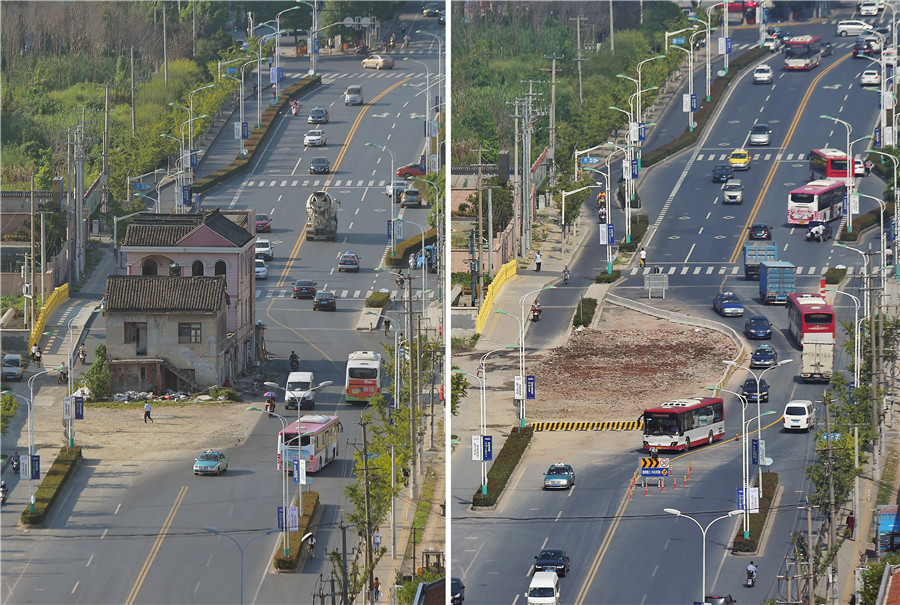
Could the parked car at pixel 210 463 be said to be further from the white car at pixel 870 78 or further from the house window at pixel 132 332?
the white car at pixel 870 78

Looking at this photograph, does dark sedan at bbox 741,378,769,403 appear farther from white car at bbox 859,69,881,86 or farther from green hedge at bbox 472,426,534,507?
white car at bbox 859,69,881,86

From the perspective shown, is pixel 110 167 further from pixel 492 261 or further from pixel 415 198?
pixel 492 261

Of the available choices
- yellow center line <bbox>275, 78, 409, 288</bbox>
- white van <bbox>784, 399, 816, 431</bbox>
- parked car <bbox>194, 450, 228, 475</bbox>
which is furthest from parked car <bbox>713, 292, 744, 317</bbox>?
parked car <bbox>194, 450, 228, 475</bbox>

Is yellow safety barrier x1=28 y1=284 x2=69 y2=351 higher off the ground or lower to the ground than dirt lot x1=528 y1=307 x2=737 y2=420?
higher

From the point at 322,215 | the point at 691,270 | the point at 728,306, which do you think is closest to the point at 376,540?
the point at 322,215

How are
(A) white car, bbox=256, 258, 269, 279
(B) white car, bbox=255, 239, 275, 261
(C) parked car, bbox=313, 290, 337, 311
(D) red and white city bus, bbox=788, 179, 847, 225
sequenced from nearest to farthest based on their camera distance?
(B) white car, bbox=255, 239, 275, 261 → (A) white car, bbox=256, 258, 269, 279 → (C) parked car, bbox=313, 290, 337, 311 → (D) red and white city bus, bbox=788, 179, 847, 225

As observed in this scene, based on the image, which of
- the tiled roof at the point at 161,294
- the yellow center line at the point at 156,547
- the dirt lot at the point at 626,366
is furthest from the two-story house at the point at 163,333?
the dirt lot at the point at 626,366

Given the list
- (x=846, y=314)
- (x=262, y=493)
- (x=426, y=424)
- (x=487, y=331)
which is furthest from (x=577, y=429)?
(x=262, y=493)
